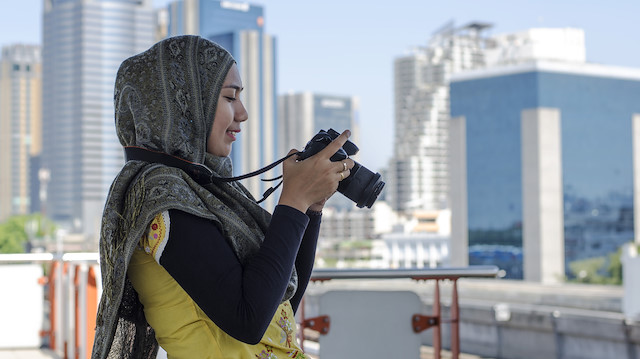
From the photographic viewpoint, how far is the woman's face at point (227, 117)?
1472 millimetres

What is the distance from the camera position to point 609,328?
11.2m

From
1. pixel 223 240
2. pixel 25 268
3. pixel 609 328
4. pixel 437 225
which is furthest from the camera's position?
pixel 437 225

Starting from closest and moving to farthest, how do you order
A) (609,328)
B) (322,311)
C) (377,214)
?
(322,311) < (609,328) < (377,214)

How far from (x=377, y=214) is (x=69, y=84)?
58.3 meters

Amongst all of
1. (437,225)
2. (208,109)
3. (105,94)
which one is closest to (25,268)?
(208,109)

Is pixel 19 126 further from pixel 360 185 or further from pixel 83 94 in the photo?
pixel 360 185

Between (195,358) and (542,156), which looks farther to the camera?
(542,156)

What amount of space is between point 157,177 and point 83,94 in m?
153

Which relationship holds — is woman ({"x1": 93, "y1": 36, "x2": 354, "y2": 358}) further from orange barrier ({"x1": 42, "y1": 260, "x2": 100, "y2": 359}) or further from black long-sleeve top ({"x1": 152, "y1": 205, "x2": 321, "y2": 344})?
orange barrier ({"x1": 42, "y1": 260, "x2": 100, "y2": 359})

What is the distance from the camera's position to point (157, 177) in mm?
1401

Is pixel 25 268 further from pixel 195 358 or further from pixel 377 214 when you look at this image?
pixel 377 214

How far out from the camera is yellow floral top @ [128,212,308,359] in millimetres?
1394

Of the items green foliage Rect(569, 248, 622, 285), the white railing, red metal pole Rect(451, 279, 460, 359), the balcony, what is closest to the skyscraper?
green foliage Rect(569, 248, 622, 285)

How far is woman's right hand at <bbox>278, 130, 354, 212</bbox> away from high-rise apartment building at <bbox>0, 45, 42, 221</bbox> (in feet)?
520
